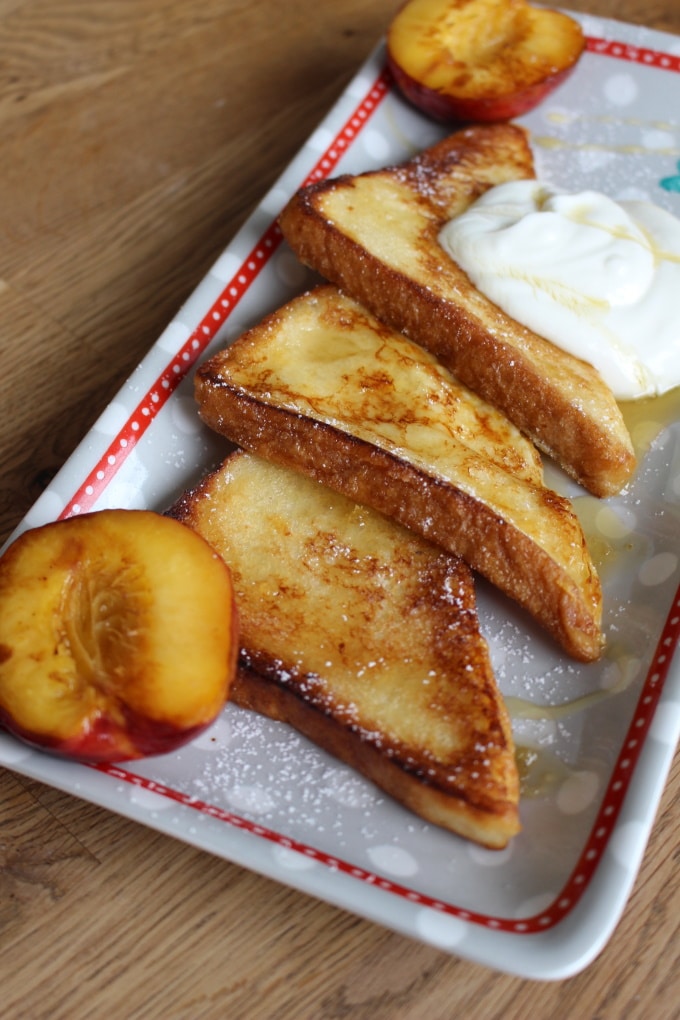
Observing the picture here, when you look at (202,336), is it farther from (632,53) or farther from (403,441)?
(632,53)

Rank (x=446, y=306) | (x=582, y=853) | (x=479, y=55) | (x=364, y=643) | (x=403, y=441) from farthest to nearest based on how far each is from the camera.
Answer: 1. (x=479, y=55)
2. (x=446, y=306)
3. (x=403, y=441)
4. (x=364, y=643)
5. (x=582, y=853)

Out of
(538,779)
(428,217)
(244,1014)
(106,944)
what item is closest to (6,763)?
(106,944)

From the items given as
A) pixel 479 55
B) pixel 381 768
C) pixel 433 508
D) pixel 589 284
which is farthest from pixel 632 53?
pixel 381 768

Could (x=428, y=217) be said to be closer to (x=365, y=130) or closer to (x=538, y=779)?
(x=365, y=130)

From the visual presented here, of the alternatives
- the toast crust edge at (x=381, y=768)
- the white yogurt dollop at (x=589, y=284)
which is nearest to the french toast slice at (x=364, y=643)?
the toast crust edge at (x=381, y=768)

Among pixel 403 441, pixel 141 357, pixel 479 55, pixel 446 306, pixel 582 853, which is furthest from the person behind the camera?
pixel 479 55

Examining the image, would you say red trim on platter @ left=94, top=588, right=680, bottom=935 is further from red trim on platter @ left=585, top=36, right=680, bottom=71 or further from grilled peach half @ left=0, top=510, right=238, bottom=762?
red trim on platter @ left=585, top=36, right=680, bottom=71

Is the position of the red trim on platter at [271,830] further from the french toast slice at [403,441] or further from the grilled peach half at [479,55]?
the grilled peach half at [479,55]

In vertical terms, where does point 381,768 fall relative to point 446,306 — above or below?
below
